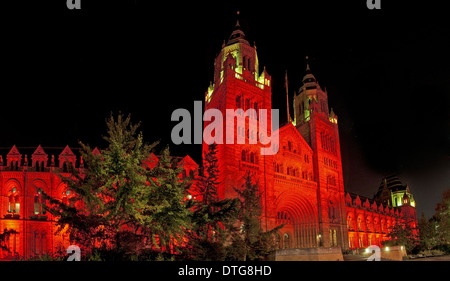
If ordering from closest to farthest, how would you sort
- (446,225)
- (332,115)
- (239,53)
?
(446,225), (239,53), (332,115)

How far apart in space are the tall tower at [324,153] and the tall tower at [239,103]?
11210mm

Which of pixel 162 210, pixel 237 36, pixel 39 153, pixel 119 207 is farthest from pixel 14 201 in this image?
pixel 237 36

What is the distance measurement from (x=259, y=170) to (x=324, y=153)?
52.4ft

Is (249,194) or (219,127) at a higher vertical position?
(219,127)

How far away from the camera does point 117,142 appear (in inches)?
782

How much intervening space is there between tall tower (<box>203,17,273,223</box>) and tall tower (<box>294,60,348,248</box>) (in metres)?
11.2

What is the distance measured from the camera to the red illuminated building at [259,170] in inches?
1580

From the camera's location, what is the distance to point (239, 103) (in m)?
48.6

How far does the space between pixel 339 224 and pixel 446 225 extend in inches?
604

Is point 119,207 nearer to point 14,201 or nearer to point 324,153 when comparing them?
point 14,201

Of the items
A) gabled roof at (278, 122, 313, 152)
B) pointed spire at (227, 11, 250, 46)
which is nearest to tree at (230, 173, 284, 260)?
gabled roof at (278, 122, 313, 152)
